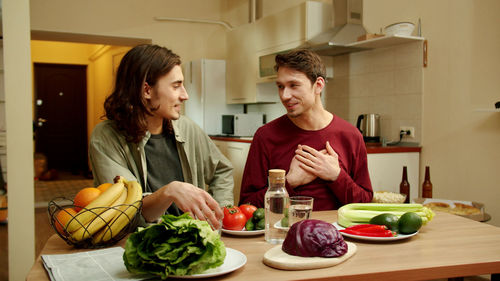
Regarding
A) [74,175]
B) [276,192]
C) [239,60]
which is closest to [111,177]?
[276,192]

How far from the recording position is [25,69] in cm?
271

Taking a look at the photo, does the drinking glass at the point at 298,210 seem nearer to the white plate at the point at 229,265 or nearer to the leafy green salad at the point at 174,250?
the white plate at the point at 229,265

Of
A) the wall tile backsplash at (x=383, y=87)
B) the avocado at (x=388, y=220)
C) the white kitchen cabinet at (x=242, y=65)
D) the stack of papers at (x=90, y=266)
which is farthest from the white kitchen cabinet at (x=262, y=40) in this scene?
the stack of papers at (x=90, y=266)

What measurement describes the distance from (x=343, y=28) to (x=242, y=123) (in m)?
1.81

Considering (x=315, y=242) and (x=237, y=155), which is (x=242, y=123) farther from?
(x=315, y=242)

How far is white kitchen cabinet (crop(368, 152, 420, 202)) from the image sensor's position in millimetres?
3377

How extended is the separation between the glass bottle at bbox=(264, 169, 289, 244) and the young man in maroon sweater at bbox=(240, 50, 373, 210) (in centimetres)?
59

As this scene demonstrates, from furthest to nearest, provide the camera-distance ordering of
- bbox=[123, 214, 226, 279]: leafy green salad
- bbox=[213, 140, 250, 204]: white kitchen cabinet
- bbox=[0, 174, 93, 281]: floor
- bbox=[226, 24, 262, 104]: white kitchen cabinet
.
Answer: bbox=[226, 24, 262, 104]: white kitchen cabinet, bbox=[213, 140, 250, 204]: white kitchen cabinet, bbox=[0, 174, 93, 281]: floor, bbox=[123, 214, 226, 279]: leafy green salad

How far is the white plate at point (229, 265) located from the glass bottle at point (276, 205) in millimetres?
152

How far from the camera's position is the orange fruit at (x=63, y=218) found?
3.75 ft

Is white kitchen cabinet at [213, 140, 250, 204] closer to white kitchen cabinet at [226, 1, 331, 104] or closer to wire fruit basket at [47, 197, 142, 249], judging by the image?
white kitchen cabinet at [226, 1, 331, 104]

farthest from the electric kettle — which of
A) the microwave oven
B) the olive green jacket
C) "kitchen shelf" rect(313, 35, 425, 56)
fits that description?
the olive green jacket

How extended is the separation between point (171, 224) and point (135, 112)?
0.89 meters

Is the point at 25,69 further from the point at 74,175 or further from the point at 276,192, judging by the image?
the point at 74,175
